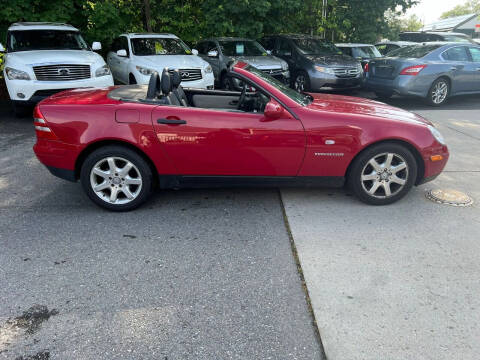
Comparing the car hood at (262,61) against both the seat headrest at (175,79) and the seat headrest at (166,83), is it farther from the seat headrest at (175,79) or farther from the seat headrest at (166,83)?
the seat headrest at (166,83)

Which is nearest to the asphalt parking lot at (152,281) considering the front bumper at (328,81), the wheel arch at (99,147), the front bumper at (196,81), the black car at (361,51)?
the wheel arch at (99,147)

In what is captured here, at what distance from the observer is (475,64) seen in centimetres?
1071

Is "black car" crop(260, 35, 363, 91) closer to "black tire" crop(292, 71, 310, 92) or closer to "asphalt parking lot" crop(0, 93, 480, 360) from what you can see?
"black tire" crop(292, 71, 310, 92)

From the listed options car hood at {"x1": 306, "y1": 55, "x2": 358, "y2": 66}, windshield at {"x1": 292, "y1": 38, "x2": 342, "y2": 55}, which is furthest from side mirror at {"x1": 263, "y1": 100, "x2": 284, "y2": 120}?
windshield at {"x1": 292, "y1": 38, "x2": 342, "y2": 55}

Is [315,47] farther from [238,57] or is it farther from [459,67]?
[459,67]

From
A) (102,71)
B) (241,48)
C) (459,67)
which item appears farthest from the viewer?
(241,48)

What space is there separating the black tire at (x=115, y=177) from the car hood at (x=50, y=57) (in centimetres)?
469

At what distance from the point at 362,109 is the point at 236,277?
2482mm

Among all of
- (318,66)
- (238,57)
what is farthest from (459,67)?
(238,57)

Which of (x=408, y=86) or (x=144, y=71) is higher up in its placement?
(x=144, y=71)

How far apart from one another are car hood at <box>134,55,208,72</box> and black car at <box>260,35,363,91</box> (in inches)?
127

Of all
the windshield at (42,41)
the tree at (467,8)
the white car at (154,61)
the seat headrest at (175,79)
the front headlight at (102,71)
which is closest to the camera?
the seat headrest at (175,79)

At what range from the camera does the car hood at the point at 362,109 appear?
13.9 ft

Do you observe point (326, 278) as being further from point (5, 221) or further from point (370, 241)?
point (5, 221)
